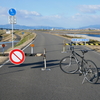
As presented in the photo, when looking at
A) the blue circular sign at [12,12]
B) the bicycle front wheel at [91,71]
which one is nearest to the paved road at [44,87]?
the bicycle front wheel at [91,71]

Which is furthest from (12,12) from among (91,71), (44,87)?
(44,87)

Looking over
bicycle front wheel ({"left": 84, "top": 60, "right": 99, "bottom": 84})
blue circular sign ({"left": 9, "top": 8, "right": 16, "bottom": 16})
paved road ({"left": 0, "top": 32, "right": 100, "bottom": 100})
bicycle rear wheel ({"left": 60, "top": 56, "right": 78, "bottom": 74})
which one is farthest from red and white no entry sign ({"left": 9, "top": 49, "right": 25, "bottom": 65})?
blue circular sign ({"left": 9, "top": 8, "right": 16, "bottom": 16})

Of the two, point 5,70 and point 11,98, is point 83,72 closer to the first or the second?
point 11,98

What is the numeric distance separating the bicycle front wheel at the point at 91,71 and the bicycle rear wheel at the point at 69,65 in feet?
3.21

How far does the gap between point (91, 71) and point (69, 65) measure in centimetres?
173

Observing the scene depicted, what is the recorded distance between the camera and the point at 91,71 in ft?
23.3

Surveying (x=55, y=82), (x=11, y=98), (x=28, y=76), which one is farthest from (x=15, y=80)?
(x=11, y=98)

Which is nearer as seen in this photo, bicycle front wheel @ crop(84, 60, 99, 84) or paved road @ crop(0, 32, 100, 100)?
paved road @ crop(0, 32, 100, 100)

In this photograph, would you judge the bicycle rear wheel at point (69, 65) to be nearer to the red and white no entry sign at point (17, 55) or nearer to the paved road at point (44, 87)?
the paved road at point (44, 87)

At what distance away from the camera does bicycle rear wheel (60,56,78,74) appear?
327 inches

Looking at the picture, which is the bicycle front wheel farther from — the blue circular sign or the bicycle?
the blue circular sign

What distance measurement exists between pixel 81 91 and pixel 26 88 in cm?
175

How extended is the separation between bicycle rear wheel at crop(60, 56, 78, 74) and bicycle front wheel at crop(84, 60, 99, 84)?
98cm

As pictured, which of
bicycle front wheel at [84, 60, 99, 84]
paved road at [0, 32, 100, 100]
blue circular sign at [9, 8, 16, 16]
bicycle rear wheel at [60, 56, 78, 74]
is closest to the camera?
paved road at [0, 32, 100, 100]
